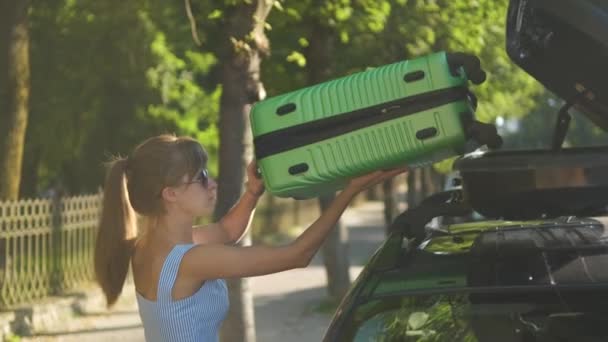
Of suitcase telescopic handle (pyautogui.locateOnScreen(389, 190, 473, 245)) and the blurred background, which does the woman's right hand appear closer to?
suitcase telescopic handle (pyautogui.locateOnScreen(389, 190, 473, 245))

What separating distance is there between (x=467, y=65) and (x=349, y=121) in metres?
0.38

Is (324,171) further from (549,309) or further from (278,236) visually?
(278,236)

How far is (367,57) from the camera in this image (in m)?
15.1

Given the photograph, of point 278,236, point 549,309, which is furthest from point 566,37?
point 278,236

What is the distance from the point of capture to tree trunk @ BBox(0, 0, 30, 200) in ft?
45.3

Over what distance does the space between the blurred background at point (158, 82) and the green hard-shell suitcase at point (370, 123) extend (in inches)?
177

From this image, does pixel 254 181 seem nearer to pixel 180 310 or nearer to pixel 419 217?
pixel 180 310

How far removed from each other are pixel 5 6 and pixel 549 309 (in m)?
11.0

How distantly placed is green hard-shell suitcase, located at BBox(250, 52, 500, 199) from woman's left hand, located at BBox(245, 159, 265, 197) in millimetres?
371

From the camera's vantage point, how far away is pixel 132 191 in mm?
4020

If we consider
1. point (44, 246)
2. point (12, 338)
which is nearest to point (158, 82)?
point (44, 246)

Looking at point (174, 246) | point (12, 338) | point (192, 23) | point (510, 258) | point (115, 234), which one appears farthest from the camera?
point (12, 338)

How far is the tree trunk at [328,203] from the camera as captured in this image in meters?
14.4

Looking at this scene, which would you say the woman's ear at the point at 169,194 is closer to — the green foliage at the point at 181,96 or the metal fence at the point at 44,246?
the metal fence at the point at 44,246
